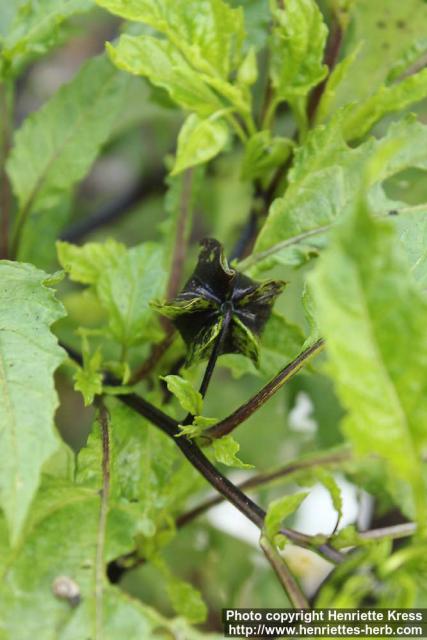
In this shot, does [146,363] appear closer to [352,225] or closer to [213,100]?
[213,100]

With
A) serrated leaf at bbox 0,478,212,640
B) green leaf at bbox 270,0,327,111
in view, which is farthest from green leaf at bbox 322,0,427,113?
serrated leaf at bbox 0,478,212,640

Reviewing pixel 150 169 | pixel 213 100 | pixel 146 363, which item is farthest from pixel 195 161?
pixel 150 169

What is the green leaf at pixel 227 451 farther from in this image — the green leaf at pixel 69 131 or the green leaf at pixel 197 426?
the green leaf at pixel 69 131

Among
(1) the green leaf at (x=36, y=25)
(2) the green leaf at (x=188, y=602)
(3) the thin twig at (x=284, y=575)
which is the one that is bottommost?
(2) the green leaf at (x=188, y=602)

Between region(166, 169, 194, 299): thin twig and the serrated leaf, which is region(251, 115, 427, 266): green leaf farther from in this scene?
the serrated leaf

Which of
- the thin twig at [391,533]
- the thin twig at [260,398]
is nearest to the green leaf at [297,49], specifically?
the thin twig at [260,398]

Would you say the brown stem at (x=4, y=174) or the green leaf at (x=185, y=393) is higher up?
the brown stem at (x=4, y=174)
